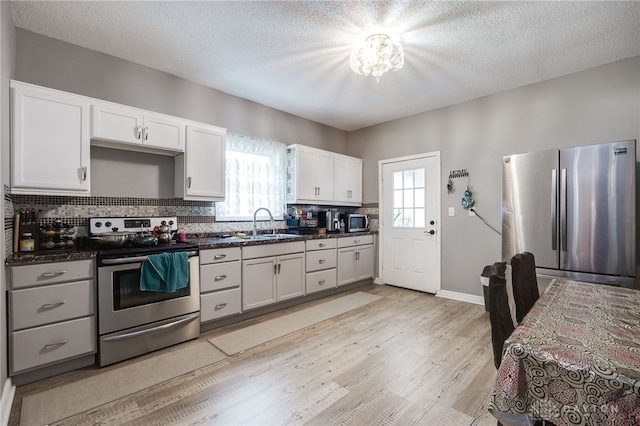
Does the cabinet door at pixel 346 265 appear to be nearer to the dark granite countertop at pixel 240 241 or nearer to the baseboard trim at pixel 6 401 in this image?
the dark granite countertop at pixel 240 241

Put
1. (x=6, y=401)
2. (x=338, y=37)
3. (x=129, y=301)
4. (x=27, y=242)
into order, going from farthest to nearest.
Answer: (x=338, y=37)
(x=129, y=301)
(x=27, y=242)
(x=6, y=401)

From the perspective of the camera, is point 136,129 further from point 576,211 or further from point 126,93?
point 576,211

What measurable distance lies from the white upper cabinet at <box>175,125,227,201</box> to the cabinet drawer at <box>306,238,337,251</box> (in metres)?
1.23

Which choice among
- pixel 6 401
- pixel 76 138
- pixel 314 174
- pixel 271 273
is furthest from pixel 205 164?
pixel 6 401

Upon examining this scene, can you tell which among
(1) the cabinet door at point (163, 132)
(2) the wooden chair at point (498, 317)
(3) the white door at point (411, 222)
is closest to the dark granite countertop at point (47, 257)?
(1) the cabinet door at point (163, 132)

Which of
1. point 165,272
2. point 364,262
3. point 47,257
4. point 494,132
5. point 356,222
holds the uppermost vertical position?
point 494,132

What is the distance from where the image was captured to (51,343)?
2.05 m

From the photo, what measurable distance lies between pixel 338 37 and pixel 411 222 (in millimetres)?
2821

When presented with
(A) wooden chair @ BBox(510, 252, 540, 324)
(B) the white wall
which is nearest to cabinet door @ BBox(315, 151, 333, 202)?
(A) wooden chair @ BBox(510, 252, 540, 324)

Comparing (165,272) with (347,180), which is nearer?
(165,272)

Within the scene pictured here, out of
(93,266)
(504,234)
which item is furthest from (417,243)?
(93,266)

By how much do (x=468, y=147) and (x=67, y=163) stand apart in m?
4.27

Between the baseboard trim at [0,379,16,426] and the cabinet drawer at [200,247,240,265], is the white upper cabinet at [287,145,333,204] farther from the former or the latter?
the baseboard trim at [0,379,16,426]

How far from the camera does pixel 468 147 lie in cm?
388
